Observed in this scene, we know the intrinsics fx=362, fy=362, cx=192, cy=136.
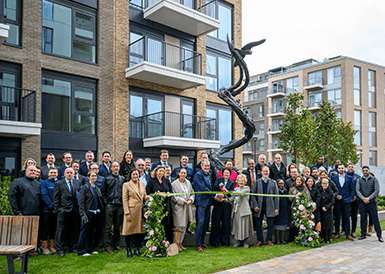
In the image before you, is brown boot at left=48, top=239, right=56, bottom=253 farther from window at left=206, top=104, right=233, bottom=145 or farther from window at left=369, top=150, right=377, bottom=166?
window at left=369, top=150, right=377, bottom=166

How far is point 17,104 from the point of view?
46.3 feet

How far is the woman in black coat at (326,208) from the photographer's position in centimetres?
1033

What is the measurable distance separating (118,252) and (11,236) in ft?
8.59

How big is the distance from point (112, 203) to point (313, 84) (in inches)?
1916

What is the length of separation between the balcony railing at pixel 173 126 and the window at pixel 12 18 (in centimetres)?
611

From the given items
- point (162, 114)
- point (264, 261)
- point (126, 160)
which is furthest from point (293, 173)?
point (162, 114)

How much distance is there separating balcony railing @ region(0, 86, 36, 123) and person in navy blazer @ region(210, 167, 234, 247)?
27.0 feet

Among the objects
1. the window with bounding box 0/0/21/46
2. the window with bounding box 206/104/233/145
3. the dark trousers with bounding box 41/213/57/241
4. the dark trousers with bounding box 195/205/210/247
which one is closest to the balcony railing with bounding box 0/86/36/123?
the window with bounding box 0/0/21/46

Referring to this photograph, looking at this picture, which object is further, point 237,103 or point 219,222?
point 237,103

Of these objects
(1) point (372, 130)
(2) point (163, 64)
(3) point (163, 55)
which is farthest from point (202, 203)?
(1) point (372, 130)

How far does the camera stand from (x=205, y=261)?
311 inches

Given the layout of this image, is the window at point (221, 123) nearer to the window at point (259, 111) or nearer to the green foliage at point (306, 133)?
the green foliage at point (306, 133)

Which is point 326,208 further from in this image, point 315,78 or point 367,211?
point 315,78

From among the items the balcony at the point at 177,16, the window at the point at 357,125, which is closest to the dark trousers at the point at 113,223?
the balcony at the point at 177,16
